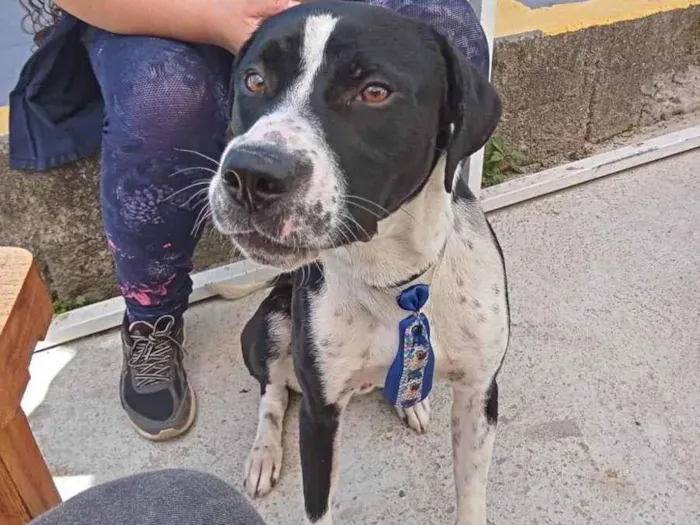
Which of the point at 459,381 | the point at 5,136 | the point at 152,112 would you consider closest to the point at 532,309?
the point at 459,381

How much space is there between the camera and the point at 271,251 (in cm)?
137

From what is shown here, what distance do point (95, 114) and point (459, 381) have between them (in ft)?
4.33

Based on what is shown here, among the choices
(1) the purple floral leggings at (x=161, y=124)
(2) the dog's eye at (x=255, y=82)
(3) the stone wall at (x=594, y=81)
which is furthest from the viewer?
(3) the stone wall at (x=594, y=81)

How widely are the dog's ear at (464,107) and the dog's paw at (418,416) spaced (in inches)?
36.1

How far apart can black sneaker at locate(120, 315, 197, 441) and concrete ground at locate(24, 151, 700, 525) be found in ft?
0.18

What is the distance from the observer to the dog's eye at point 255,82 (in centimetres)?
146

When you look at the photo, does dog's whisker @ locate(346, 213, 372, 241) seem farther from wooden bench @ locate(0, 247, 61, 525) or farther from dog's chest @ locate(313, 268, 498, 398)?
wooden bench @ locate(0, 247, 61, 525)

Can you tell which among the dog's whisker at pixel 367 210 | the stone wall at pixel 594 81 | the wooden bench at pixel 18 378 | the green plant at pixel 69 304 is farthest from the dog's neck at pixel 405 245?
the stone wall at pixel 594 81

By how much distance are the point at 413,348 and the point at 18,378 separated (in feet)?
2.65

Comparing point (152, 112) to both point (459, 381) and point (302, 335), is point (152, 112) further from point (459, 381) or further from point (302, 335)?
point (459, 381)

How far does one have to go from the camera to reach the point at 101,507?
0.98m

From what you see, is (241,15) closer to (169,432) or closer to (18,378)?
(18,378)

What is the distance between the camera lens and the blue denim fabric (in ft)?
6.37

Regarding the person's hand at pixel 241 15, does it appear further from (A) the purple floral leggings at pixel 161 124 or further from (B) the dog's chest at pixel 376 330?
(B) the dog's chest at pixel 376 330
